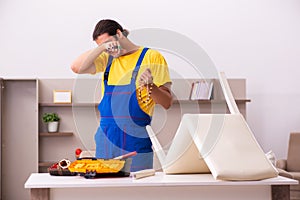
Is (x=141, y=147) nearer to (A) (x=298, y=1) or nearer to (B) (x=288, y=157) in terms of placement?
(B) (x=288, y=157)

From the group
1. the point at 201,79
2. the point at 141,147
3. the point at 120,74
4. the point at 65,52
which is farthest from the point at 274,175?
the point at 65,52

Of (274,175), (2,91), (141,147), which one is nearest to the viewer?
(274,175)

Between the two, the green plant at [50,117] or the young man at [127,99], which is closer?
the young man at [127,99]

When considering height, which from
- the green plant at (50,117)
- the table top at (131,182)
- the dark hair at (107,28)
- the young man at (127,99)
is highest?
the dark hair at (107,28)

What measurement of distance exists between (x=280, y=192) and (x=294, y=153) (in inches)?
178

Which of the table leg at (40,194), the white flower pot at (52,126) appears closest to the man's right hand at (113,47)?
the table leg at (40,194)

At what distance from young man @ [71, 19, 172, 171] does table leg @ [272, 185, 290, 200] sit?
1.95 feet

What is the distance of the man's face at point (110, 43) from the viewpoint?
8.07 feet

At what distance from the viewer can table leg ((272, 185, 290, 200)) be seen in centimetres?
211

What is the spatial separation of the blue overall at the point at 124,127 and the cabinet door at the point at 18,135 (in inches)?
155

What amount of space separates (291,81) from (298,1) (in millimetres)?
1009

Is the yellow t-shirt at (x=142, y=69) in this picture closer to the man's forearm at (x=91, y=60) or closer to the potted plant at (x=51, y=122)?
the man's forearm at (x=91, y=60)

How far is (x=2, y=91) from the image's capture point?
20.5 ft

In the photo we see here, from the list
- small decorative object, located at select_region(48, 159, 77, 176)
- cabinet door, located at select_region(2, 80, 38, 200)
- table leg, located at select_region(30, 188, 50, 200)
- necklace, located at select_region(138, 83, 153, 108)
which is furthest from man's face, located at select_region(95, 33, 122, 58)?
cabinet door, located at select_region(2, 80, 38, 200)
